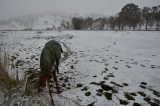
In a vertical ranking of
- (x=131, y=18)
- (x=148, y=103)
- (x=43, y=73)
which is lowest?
(x=148, y=103)

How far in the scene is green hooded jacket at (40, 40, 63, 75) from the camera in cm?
399

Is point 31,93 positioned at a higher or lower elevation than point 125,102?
higher

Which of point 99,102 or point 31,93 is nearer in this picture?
point 31,93

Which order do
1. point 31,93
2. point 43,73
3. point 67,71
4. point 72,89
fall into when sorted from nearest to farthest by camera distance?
point 31,93 < point 43,73 < point 72,89 < point 67,71

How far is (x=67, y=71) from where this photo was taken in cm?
679

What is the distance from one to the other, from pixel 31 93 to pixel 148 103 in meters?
3.34

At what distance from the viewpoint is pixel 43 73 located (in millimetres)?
4004

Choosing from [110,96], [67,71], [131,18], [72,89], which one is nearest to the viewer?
[110,96]

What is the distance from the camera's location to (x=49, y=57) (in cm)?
414

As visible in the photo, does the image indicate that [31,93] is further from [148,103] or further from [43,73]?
[148,103]

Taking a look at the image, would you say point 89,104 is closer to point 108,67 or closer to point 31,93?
point 31,93

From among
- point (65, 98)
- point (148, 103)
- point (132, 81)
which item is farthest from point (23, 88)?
point (132, 81)

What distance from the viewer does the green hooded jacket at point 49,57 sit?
3990 mm

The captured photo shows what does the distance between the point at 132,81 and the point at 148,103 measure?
5.20 feet
